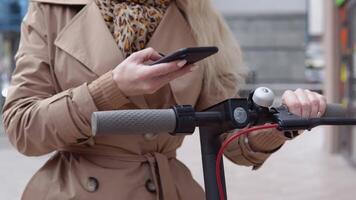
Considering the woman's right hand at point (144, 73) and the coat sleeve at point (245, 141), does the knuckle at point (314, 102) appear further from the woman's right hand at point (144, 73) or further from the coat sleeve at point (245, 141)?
the woman's right hand at point (144, 73)

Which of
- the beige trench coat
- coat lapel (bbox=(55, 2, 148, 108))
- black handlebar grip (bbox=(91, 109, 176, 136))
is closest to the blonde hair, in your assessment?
the beige trench coat

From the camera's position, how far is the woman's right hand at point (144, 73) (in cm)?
137

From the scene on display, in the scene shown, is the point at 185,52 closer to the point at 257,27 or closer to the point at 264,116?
the point at 264,116

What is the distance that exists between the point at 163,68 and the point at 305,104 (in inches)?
14.3

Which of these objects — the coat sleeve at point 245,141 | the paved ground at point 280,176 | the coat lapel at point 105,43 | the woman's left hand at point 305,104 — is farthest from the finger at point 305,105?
the paved ground at point 280,176

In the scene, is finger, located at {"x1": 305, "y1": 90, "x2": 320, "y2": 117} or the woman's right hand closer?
the woman's right hand

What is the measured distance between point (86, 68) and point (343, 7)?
9.00 metres

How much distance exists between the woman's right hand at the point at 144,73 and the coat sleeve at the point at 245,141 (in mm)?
341

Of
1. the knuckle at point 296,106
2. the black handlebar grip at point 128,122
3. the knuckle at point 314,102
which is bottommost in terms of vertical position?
the knuckle at point 314,102

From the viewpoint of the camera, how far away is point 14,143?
5.60 ft

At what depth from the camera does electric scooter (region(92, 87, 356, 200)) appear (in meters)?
1.22

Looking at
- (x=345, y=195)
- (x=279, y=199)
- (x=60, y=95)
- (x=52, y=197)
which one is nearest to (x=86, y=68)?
(x=60, y=95)

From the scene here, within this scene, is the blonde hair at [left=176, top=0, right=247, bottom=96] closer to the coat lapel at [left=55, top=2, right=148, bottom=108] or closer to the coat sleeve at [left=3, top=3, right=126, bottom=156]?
the coat lapel at [left=55, top=2, right=148, bottom=108]

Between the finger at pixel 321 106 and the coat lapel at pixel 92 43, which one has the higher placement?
the coat lapel at pixel 92 43
